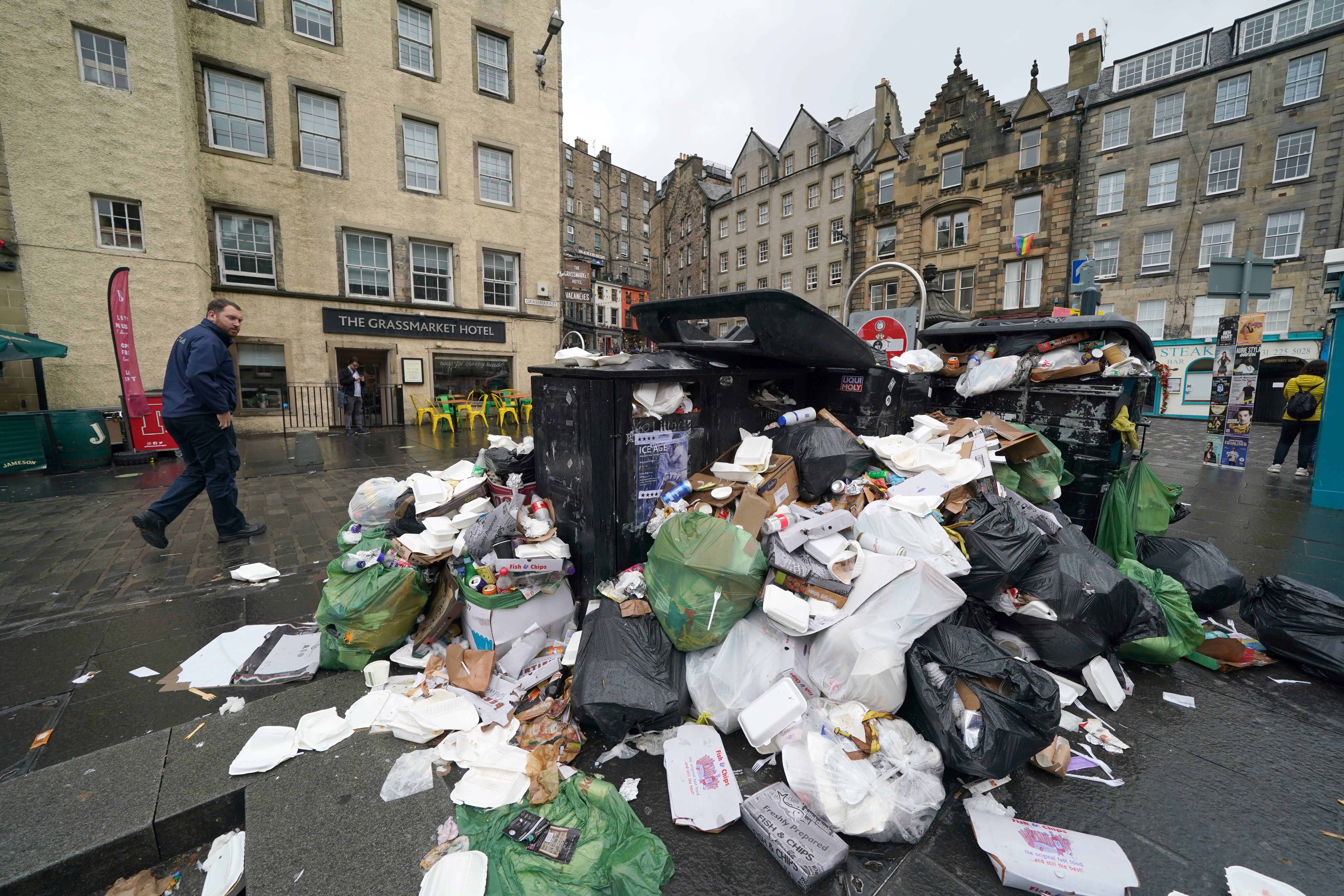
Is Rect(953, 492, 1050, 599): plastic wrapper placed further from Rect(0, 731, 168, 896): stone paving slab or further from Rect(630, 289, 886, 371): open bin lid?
Rect(0, 731, 168, 896): stone paving slab

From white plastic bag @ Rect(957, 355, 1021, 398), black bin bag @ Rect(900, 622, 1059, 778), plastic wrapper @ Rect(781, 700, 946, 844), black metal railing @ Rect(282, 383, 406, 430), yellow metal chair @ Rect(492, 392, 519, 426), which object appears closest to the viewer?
plastic wrapper @ Rect(781, 700, 946, 844)

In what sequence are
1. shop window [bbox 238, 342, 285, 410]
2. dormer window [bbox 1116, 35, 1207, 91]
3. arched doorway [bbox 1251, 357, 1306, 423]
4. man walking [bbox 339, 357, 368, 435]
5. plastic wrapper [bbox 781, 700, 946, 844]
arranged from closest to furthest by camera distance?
A: plastic wrapper [bbox 781, 700, 946, 844], man walking [bbox 339, 357, 368, 435], shop window [bbox 238, 342, 285, 410], arched doorway [bbox 1251, 357, 1306, 423], dormer window [bbox 1116, 35, 1207, 91]

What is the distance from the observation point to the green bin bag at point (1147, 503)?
3.47 metres

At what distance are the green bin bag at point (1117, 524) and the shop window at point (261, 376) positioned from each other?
15615 mm

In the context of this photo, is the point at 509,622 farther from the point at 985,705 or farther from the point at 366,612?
the point at 985,705

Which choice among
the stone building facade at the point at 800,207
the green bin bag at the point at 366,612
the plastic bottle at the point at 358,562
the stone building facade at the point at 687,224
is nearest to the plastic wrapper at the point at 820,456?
the green bin bag at the point at 366,612

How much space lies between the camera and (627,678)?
2.01 meters

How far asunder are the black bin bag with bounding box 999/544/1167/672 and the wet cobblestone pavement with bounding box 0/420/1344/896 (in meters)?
0.26

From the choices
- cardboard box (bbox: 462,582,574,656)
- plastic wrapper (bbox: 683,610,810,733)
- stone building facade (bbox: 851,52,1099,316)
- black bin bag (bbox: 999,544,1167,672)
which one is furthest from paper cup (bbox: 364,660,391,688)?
stone building facade (bbox: 851,52,1099,316)

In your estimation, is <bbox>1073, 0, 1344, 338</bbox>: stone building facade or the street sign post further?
<bbox>1073, 0, 1344, 338</bbox>: stone building facade

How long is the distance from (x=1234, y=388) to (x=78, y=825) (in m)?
12.5

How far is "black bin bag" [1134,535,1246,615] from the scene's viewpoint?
117 inches

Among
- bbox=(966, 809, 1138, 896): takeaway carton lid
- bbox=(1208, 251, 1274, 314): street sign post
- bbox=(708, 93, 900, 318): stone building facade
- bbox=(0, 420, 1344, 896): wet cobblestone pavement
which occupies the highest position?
bbox=(708, 93, 900, 318): stone building facade

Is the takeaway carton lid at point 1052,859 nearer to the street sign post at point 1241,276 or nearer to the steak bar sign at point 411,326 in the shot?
the street sign post at point 1241,276
